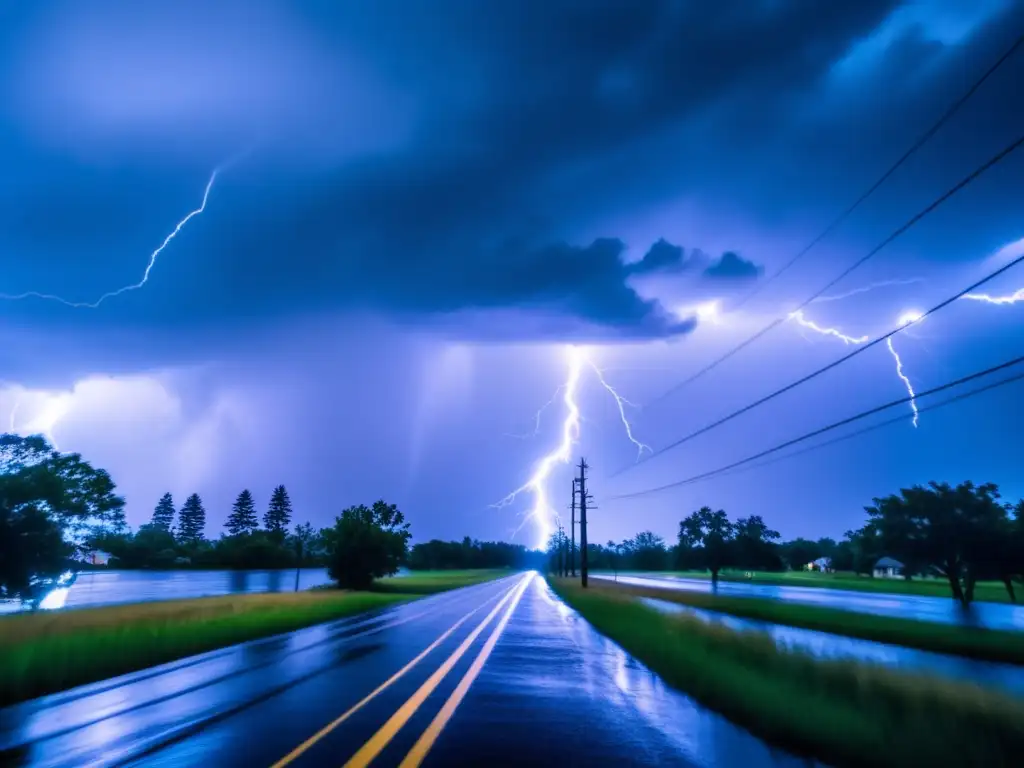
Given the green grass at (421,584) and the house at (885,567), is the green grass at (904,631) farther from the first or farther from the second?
the house at (885,567)

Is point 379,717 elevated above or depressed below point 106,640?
above

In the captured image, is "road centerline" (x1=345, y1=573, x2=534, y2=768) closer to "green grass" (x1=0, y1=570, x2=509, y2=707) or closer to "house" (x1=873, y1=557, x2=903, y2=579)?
"green grass" (x1=0, y1=570, x2=509, y2=707)

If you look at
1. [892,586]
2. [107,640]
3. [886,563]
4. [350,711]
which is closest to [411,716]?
[350,711]

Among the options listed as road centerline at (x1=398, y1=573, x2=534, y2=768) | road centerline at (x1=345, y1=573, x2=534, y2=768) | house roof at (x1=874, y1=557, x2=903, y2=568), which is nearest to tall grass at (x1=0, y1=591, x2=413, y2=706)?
road centerline at (x1=345, y1=573, x2=534, y2=768)

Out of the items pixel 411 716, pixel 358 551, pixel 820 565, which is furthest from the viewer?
pixel 820 565

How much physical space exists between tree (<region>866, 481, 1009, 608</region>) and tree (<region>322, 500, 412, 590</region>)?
47.2m

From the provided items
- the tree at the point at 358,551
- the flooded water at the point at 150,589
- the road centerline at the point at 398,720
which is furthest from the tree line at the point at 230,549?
the road centerline at the point at 398,720

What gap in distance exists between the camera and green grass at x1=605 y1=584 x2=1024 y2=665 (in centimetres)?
2072

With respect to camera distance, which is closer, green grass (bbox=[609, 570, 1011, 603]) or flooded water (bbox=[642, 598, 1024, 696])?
flooded water (bbox=[642, 598, 1024, 696])

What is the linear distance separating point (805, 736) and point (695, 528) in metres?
140

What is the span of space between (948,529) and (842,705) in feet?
162

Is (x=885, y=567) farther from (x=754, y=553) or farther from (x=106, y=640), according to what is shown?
(x=106, y=640)

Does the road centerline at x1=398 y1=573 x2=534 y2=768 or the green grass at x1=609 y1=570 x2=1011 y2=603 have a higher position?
the road centerline at x1=398 y1=573 x2=534 y2=768

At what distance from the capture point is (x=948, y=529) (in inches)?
1895
